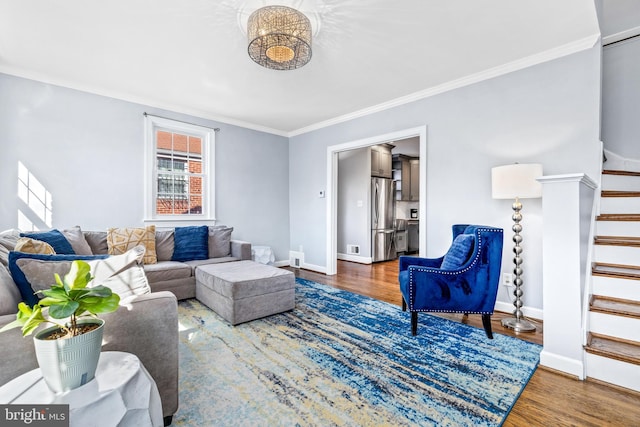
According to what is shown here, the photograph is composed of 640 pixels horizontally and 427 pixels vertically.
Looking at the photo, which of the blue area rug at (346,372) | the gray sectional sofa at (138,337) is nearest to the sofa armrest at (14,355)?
the gray sectional sofa at (138,337)

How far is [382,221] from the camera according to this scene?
6.26 metres

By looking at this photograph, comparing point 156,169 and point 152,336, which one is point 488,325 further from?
point 156,169

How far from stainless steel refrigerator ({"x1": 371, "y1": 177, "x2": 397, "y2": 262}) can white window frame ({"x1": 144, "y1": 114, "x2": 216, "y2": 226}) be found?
322 cm

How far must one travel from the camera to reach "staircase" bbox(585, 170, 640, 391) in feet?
6.06

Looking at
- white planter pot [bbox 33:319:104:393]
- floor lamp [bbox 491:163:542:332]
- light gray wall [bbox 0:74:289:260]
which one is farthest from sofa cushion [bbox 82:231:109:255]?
floor lamp [bbox 491:163:542:332]

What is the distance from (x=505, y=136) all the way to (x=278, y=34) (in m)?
2.48

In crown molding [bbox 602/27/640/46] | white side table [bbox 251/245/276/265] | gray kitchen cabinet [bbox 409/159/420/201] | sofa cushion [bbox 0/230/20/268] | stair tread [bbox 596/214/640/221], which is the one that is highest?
crown molding [bbox 602/27/640/46]

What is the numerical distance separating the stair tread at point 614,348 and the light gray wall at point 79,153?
4.51 meters

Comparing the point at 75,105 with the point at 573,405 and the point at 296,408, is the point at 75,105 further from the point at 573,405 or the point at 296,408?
the point at 573,405

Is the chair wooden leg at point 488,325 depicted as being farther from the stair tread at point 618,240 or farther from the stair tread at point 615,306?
the stair tread at point 618,240

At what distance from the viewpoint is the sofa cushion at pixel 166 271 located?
10.6ft

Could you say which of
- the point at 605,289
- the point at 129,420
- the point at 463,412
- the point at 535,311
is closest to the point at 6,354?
the point at 129,420

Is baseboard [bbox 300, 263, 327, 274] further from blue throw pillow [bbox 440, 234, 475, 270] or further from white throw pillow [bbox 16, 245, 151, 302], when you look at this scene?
white throw pillow [bbox 16, 245, 151, 302]

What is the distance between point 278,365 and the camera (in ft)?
6.70
